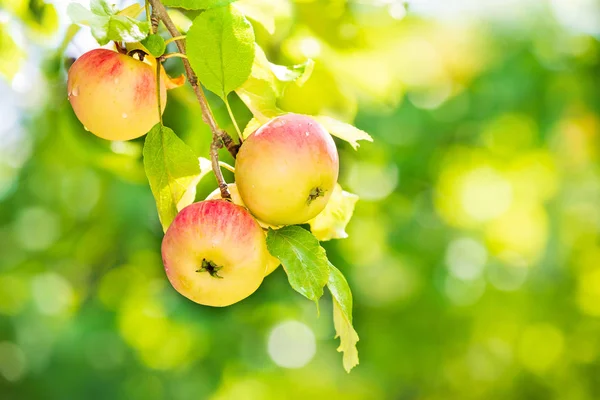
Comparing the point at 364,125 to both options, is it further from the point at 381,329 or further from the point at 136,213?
the point at 381,329

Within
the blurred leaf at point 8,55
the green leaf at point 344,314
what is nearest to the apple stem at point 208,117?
the green leaf at point 344,314

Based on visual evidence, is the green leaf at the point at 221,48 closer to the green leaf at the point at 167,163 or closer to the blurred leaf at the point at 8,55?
the green leaf at the point at 167,163

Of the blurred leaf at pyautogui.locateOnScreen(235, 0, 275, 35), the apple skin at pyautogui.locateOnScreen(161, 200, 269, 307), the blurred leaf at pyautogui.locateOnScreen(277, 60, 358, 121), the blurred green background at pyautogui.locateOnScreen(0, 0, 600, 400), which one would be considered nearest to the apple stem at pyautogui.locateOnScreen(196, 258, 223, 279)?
the apple skin at pyautogui.locateOnScreen(161, 200, 269, 307)

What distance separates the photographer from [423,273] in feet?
12.7

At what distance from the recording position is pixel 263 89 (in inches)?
26.6

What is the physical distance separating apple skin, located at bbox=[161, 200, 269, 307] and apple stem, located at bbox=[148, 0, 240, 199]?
26mm

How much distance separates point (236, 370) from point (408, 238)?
3.61 feet

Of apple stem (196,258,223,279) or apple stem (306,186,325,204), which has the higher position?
apple stem (306,186,325,204)

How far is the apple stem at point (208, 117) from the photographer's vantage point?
614mm

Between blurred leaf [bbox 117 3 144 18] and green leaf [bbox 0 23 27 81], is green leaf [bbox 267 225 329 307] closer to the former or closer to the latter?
blurred leaf [bbox 117 3 144 18]

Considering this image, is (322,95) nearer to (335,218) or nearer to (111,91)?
(335,218)

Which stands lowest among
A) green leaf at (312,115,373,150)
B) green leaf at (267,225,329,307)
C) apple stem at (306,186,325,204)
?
green leaf at (267,225,329,307)

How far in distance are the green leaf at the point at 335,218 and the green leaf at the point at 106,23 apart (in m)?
0.26

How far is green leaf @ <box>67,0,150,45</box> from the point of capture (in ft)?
1.81
